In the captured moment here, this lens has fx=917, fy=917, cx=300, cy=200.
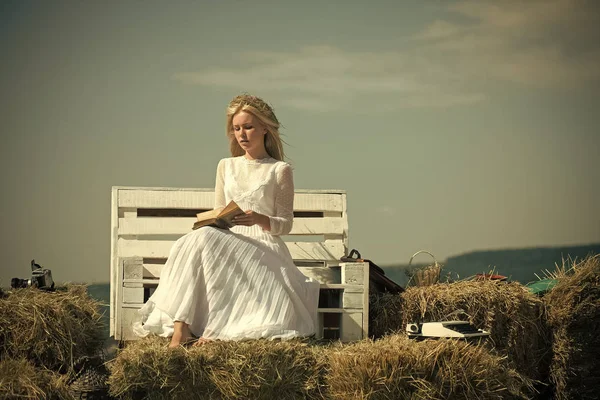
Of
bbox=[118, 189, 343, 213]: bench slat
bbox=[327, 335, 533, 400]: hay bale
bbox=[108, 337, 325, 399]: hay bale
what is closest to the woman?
bbox=[108, 337, 325, 399]: hay bale

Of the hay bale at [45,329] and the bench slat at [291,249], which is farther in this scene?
the bench slat at [291,249]

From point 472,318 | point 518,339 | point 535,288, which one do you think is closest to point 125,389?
point 472,318

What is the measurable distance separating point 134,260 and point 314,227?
55.4 inches

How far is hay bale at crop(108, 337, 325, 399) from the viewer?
13.2 feet

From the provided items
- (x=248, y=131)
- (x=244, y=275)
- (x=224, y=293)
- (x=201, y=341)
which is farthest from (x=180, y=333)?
(x=248, y=131)

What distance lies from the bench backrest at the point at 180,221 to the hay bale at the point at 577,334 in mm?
1426

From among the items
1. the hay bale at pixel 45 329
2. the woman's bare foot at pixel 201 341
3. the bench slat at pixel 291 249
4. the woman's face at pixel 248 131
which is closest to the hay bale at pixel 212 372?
the woman's bare foot at pixel 201 341

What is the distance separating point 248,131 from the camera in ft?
16.3

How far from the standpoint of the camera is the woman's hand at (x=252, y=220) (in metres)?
4.59

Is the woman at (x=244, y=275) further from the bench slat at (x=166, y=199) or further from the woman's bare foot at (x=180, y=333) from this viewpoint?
the bench slat at (x=166, y=199)

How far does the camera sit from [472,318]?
4910mm

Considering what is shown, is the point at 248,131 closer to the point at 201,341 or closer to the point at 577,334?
the point at 201,341

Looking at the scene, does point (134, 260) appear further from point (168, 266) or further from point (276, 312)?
point (276, 312)

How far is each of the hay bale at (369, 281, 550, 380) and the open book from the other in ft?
3.37
